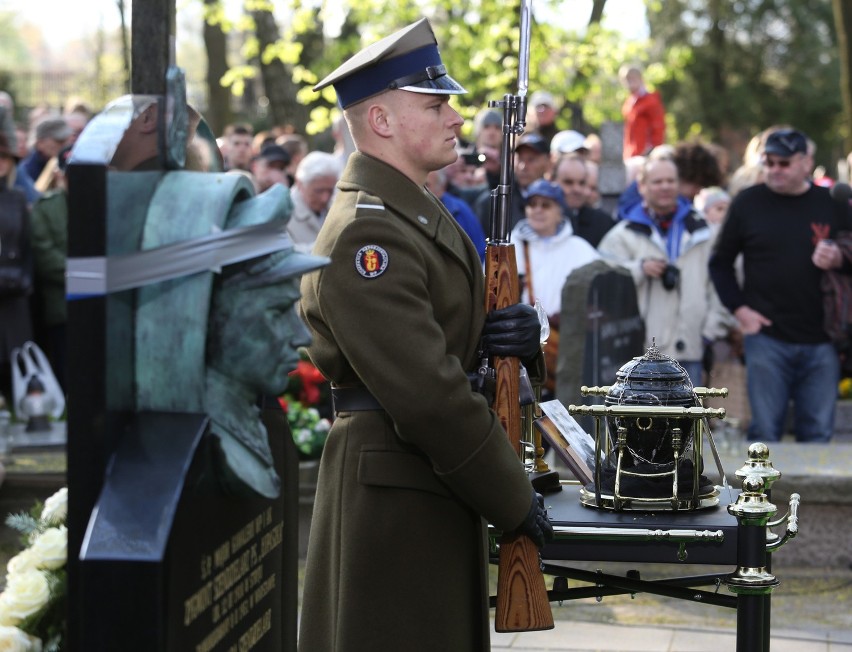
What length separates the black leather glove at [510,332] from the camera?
3.70m

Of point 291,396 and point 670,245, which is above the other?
point 670,245

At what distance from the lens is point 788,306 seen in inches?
325

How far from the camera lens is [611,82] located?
79.2 ft

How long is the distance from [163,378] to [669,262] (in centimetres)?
624

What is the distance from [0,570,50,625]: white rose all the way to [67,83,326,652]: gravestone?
2.00 ft

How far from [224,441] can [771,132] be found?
6328 millimetres

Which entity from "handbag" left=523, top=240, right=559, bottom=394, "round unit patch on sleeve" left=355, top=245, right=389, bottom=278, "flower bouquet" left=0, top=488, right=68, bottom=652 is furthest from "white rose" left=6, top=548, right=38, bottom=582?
"handbag" left=523, top=240, right=559, bottom=394

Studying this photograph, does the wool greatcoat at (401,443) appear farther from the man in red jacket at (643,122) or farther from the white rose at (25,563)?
the man in red jacket at (643,122)

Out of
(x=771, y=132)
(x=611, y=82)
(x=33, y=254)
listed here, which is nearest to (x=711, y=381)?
(x=771, y=132)

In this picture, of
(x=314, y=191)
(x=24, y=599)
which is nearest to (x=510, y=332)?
(x=24, y=599)

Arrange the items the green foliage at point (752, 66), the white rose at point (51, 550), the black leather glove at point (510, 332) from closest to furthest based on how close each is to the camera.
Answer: the white rose at point (51, 550)
the black leather glove at point (510, 332)
the green foliage at point (752, 66)

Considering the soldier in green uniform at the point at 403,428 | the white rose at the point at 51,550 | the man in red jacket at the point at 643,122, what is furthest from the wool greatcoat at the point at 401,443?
the man in red jacket at the point at 643,122

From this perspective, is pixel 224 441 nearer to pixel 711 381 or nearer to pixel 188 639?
pixel 188 639

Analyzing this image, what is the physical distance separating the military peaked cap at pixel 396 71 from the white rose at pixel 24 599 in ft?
4.58
